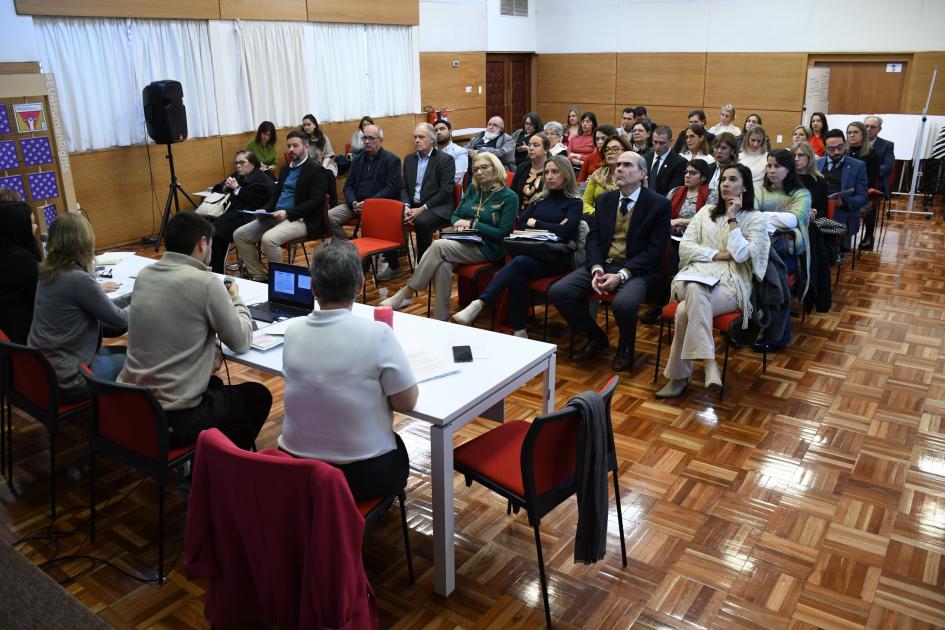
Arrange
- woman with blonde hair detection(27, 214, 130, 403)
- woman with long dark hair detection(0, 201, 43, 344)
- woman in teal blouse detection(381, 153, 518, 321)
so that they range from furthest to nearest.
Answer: woman in teal blouse detection(381, 153, 518, 321), woman with long dark hair detection(0, 201, 43, 344), woman with blonde hair detection(27, 214, 130, 403)

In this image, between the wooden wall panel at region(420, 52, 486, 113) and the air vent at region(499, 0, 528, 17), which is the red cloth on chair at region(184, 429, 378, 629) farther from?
the air vent at region(499, 0, 528, 17)

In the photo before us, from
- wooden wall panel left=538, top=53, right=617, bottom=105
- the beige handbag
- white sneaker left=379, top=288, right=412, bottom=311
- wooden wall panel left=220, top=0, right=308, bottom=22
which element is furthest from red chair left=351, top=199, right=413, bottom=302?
wooden wall panel left=538, top=53, right=617, bottom=105

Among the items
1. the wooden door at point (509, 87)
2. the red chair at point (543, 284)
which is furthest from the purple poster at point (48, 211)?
the wooden door at point (509, 87)

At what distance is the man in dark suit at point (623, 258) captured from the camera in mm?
4609

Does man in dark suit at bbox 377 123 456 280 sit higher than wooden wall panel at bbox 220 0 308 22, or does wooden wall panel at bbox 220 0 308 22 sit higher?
wooden wall panel at bbox 220 0 308 22

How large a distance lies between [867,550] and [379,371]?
212 centimetres

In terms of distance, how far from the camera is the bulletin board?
21.3ft

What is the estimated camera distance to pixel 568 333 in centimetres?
536

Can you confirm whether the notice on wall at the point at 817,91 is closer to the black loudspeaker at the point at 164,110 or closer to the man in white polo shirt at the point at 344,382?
the black loudspeaker at the point at 164,110

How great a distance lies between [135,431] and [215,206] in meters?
4.98

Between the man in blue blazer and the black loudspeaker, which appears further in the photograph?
the black loudspeaker

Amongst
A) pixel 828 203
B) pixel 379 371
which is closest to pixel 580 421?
pixel 379 371

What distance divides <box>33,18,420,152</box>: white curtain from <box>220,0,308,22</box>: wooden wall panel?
0.08m

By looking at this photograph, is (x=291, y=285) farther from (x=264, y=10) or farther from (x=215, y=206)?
(x=264, y=10)
